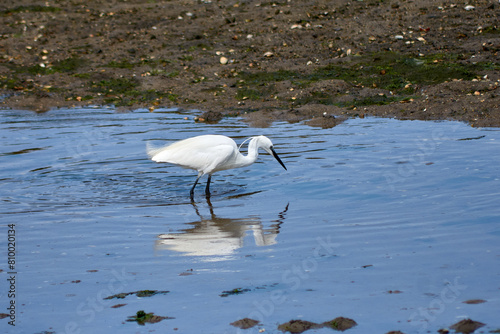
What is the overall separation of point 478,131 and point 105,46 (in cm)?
944

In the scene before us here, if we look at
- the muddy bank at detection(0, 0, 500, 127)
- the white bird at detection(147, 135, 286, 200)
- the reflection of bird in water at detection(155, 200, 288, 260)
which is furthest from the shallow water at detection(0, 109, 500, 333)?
the muddy bank at detection(0, 0, 500, 127)

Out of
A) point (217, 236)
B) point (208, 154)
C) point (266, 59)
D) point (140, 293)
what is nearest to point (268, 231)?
point (217, 236)

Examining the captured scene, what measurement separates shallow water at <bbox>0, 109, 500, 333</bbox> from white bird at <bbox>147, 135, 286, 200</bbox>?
337 millimetres

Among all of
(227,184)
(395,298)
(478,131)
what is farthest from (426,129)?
(395,298)

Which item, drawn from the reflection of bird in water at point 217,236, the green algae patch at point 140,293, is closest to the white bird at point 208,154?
the reflection of bird in water at point 217,236

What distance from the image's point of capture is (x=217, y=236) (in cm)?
633

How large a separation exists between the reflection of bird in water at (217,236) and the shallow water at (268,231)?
3 centimetres

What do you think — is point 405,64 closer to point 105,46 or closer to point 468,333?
point 105,46

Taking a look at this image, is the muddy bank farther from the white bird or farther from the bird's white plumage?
the bird's white plumage

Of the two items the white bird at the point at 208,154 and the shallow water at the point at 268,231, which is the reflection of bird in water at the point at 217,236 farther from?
the white bird at the point at 208,154

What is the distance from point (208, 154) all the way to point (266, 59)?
669cm

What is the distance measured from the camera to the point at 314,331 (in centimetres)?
411

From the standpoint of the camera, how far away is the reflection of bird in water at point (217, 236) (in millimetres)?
5855

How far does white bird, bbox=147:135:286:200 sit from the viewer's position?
27.5 feet
